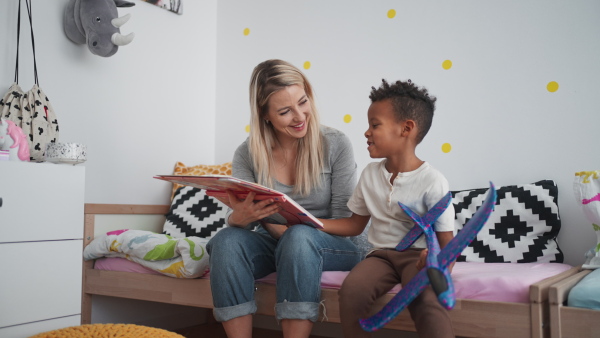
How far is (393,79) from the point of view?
6.88 ft

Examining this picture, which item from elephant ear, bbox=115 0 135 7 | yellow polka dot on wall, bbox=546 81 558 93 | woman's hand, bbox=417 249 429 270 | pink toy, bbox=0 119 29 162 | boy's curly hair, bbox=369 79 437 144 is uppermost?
elephant ear, bbox=115 0 135 7

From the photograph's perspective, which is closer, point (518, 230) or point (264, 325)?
point (518, 230)

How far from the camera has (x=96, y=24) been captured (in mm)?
1922

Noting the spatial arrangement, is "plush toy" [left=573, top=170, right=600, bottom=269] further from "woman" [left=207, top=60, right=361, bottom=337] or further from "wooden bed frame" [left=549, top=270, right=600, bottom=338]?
"woman" [left=207, top=60, right=361, bottom=337]

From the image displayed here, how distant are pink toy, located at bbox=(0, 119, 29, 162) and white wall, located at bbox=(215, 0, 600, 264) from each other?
3.56ft

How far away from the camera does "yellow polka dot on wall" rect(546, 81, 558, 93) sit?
5.88 ft

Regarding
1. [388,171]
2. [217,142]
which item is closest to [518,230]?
[388,171]

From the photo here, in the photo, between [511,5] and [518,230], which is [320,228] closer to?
[518,230]

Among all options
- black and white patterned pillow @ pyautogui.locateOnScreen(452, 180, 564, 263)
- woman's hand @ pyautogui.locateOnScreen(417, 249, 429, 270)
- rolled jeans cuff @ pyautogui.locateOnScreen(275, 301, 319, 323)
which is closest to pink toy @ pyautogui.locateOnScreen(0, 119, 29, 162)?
rolled jeans cuff @ pyautogui.locateOnScreen(275, 301, 319, 323)

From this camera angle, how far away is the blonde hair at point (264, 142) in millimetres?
1598

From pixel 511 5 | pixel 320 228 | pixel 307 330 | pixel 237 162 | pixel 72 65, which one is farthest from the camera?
pixel 72 65

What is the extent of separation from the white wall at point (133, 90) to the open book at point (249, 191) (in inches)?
29.1

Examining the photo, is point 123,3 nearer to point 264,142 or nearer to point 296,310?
point 264,142

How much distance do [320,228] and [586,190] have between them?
73cm
